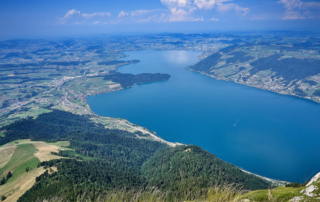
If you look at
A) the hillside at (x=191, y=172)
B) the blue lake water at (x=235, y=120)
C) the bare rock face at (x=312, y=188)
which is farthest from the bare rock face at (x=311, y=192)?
the blue lake water at (x=235, y=120)

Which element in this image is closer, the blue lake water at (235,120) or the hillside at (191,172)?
the hillside at (191,172)

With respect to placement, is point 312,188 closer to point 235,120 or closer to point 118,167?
point 118,167

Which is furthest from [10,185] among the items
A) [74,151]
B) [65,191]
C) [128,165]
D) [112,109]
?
[112,109]

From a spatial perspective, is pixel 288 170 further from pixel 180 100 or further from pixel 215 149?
pixel 180 100

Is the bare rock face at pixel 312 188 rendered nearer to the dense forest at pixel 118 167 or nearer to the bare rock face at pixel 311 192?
the bare rock face at pixel 311 192

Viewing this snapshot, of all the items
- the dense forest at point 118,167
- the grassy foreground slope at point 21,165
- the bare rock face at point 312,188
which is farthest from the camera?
the grassy foreground slope at point 21,165

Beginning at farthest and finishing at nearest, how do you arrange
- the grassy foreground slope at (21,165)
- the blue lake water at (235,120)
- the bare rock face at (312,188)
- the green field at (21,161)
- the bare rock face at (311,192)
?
1. the blue lake water at (235,120)
2. the green field at (21,161)
3. the grassy foreground slope at (21,165)
4. the bare rock face at (312,188)
5. the bare rock face at (311,192)
